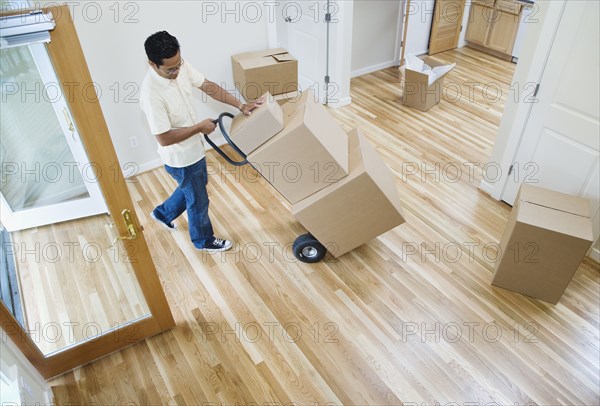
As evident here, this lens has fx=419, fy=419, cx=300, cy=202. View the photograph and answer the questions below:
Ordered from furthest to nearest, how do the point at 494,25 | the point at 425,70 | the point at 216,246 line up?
the point at 494,25 < the point at 425,70 < the point at 216,246

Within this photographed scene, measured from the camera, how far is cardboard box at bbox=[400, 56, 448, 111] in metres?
4.71

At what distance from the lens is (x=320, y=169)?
2.47 m

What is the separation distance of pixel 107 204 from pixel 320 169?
1160mm

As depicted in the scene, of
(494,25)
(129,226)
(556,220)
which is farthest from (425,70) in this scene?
(129,226)

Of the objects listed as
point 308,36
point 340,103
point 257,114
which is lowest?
point 340,103

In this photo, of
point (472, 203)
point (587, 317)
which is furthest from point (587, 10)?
point (587, 317)

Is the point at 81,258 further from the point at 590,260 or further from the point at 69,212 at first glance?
the point at 590,260

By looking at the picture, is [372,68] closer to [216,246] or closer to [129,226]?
[216,246]

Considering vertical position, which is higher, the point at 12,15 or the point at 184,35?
the point at 12,15

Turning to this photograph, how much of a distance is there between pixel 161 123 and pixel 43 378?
1.52 m

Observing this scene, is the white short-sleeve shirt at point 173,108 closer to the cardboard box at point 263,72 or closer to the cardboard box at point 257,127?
the cardboard box at point 257,127

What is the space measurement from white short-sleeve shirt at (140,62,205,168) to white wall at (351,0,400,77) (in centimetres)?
334

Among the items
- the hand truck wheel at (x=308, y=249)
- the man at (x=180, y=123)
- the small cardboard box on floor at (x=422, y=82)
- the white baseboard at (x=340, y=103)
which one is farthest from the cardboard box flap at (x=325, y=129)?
the small cardboard box on floor at (x=422, y=82)

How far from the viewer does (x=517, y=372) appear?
7.59 ft
